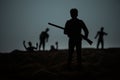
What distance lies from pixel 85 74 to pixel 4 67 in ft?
15.7

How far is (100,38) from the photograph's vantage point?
1808cm

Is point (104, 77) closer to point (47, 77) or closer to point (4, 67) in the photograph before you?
point (47, 77)

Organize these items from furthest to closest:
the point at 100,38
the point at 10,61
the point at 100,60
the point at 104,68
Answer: the point at 100,38 → the point at 10,61 → the point at 100,60 → the point at 104,68

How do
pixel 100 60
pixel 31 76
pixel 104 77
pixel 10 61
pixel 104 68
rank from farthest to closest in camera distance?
pixel 10 61 → pixel 100 60 → pixel 104 68 → pixel 31 76 → pixel 104 77

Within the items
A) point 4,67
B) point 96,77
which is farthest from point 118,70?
point 4,67

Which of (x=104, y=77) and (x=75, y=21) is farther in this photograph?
(x=75, y=21)

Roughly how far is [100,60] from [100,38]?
8.23 m

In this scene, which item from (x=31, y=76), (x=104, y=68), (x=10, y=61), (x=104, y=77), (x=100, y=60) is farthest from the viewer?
(x=10, y=61)

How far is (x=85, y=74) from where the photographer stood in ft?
25.3

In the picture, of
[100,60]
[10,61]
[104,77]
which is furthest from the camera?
[10,61]

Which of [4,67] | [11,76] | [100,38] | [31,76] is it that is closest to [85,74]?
[31,76]

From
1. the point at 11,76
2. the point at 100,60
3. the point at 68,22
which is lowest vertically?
the point at 11,76

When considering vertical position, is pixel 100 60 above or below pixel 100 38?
below

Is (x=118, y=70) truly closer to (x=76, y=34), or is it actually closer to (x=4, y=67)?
(x=76, y=34)
